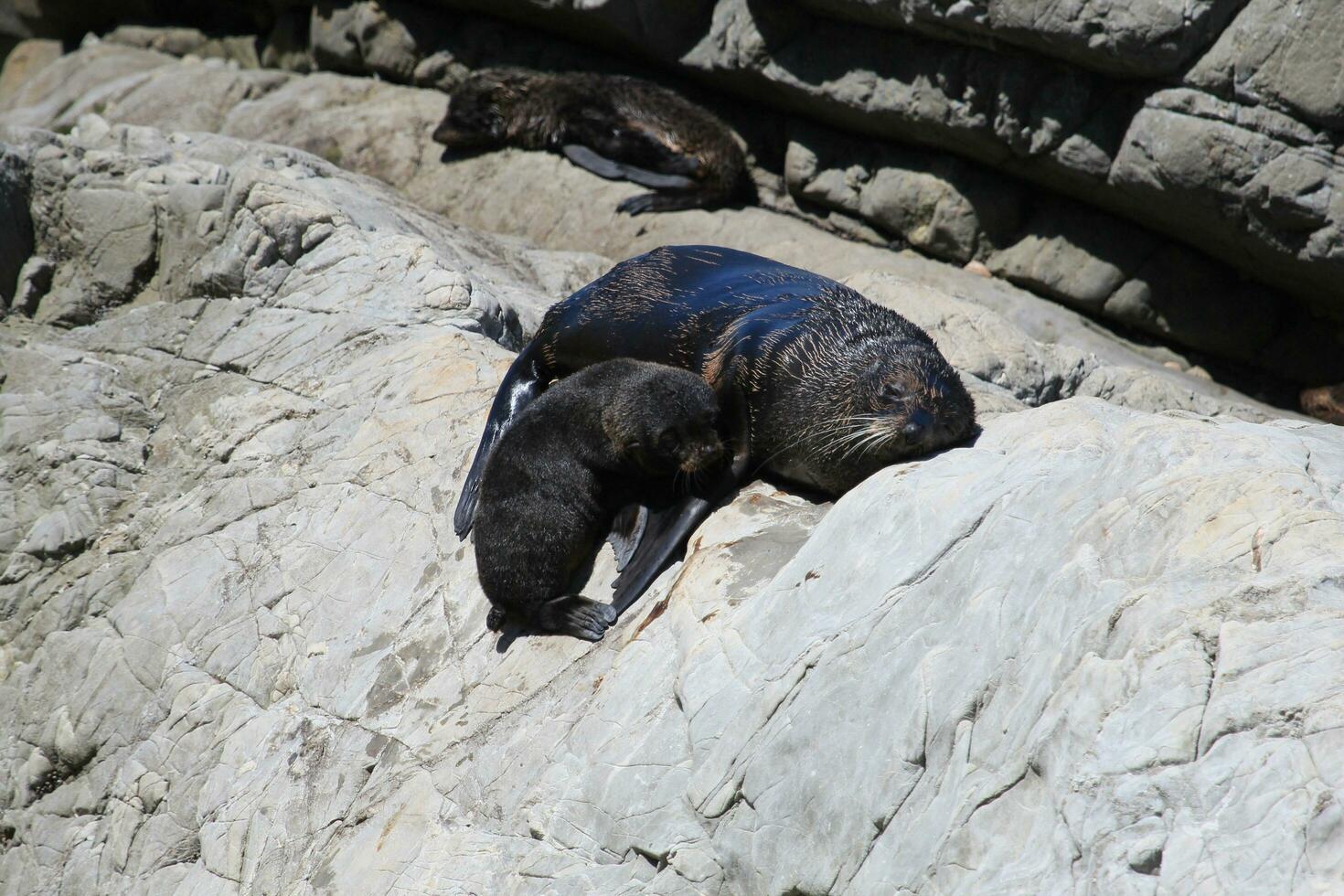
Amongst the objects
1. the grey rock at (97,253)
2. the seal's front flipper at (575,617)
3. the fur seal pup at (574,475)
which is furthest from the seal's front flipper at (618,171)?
the seal's front flipper at (575,617)

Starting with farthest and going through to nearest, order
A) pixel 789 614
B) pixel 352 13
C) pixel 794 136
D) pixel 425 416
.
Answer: pixel 352 13
pixel 794 136
pixel 425 416
pixel 789 614

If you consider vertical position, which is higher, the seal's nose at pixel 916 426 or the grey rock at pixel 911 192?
the seal's nose at pixel 916 426

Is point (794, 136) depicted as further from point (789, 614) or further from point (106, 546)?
point (789, 614)

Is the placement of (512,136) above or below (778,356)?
below

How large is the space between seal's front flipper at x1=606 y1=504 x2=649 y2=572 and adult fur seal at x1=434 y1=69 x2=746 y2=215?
25.7 feet

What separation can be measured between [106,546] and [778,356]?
12.2 feet

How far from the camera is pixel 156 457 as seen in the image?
22.9ft

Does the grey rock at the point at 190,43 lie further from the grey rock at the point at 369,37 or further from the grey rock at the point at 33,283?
the grey rock at the point at 33,283

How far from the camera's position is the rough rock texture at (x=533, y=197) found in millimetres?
10969

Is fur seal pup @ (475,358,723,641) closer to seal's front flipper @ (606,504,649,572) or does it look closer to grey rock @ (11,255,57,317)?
seal's front flipper @ (606,504,649,572)

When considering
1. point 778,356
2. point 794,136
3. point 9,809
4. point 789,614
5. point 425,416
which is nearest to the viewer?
point 789,614

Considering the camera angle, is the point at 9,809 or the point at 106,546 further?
the point at 106,546

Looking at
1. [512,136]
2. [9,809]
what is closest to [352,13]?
[512,136]

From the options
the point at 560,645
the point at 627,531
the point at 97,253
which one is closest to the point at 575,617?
the point at 560,645
